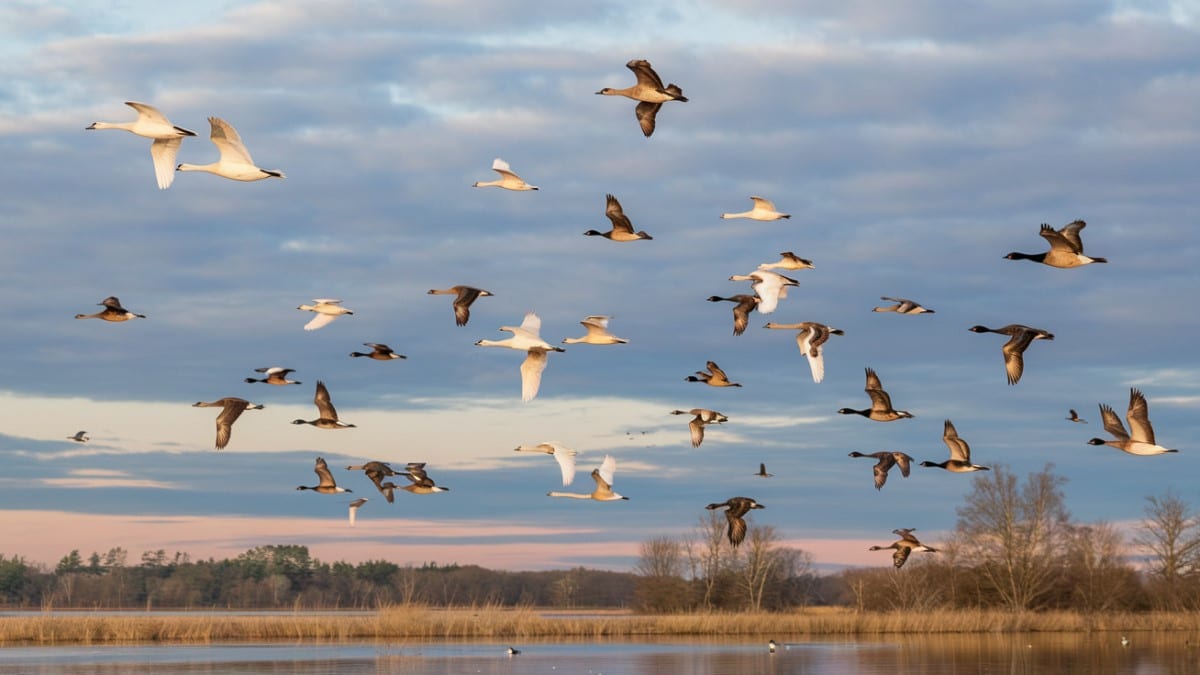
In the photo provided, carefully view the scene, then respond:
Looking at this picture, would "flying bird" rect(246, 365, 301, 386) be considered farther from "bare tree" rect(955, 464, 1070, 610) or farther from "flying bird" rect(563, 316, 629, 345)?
"bare tree" rect(955, 464, 1070, 610)

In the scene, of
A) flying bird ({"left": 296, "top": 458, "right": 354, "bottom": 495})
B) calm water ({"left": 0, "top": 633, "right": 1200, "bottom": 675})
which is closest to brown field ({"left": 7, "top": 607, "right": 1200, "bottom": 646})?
calm water ({"left": 0, "top": 633, "right": 1200, "bottom": 675})

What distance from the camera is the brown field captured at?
181 feet

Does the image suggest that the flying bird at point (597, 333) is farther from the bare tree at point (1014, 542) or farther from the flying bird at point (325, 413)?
the bare tree at point (1014, 542)

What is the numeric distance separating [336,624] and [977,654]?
960 inches

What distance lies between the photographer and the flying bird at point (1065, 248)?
82.5ft

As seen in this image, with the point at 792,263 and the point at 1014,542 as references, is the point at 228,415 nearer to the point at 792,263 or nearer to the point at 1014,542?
the point at 792,263

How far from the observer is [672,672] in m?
A: 42.3

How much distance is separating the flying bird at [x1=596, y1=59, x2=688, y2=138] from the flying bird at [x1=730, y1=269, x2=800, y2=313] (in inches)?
158

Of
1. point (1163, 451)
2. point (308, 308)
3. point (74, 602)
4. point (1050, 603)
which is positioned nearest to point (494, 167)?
point (308, 308)

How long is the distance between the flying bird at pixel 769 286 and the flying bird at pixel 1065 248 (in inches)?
188

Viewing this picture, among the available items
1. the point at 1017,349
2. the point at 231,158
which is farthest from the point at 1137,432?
the point at 231,158

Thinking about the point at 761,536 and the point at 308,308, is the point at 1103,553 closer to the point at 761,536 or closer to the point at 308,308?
the point at 761,536

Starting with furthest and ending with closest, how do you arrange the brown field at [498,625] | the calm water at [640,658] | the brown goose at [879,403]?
the brown field at [498,625] → the calm water at [640,658] → the brown goose at [879,403]

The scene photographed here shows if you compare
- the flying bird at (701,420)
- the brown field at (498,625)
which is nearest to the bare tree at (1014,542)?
the brown field at (498,625)
